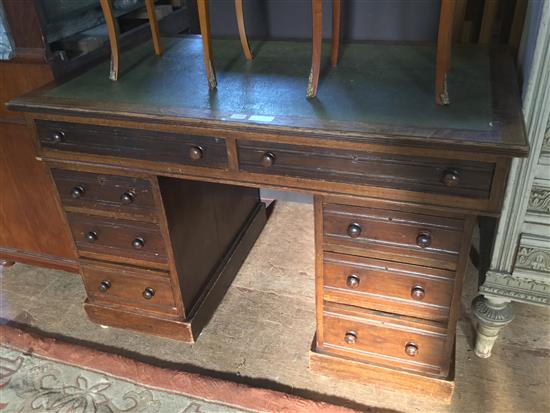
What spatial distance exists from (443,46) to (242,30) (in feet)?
2.17

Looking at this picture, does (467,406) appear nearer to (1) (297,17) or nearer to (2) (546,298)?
(2) (546,298)

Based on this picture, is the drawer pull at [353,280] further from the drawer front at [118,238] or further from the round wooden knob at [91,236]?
the round wooden knob at [91,236]

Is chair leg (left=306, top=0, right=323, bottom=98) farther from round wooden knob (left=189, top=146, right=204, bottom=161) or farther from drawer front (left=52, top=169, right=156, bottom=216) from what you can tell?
drawer front (left=52, top=169, right=156, bottom=216)

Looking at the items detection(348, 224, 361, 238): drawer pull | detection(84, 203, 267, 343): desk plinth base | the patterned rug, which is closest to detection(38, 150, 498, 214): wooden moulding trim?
detection(348, 224, 361, 238): drawer pull

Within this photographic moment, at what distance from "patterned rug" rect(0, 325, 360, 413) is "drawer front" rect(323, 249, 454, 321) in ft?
1.21

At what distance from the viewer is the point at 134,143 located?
1.50 metres

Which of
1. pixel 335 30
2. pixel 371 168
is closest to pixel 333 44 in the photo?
pixel 335 30

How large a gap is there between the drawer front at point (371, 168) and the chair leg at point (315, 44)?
196mm

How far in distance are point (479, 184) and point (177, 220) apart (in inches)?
36.8

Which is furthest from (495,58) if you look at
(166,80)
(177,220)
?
(177,220)

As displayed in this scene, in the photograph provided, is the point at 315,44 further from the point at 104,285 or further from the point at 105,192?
the point at 104,285

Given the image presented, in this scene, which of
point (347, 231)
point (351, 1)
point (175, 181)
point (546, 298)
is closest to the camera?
point (347, 231)

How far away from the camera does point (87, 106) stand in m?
1.48

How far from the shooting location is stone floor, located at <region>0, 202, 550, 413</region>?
1.70 m
